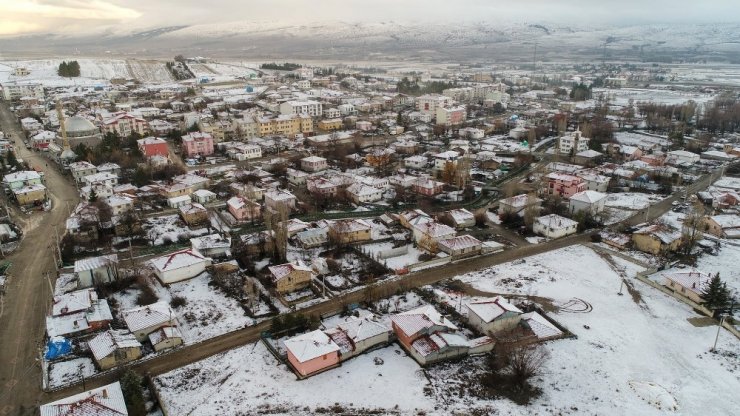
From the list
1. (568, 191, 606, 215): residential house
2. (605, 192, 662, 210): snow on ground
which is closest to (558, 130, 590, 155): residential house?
(605, 192, 662, 210): snow on ground

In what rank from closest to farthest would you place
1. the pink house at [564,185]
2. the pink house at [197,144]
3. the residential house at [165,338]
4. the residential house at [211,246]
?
the residential house at [165,338]
the residential house at [211,246]
the pink house at [564,185]
the pink house at [197,144]

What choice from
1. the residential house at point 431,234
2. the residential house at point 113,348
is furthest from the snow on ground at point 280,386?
the residential house at point 431,234

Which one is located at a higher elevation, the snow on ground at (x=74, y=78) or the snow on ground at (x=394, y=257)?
the snow on ground at (x=74, y=78)

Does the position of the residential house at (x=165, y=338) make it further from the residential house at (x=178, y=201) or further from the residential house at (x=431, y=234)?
the residential house at (x=178, y=201)

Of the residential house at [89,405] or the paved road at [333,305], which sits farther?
the paved road at [333,305]

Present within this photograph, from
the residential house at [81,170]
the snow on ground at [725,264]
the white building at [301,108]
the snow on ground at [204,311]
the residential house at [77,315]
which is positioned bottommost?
the snow on ground at [725,264]

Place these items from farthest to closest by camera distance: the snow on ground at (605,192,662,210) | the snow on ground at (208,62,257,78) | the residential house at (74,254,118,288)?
the snow on ground at (208,62,257,78), the snow on ground at (605,192,662,210), the residential house at (74,254,118,288)

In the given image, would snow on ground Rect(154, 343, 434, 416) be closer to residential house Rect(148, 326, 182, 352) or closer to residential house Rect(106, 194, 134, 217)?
residential house Rect(148, 326, 182, 352)
